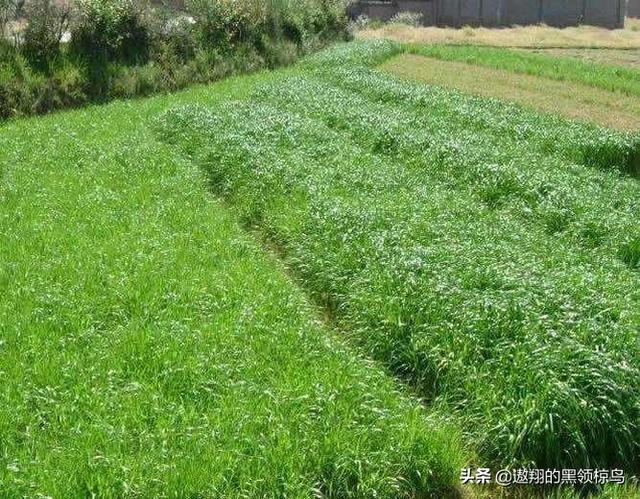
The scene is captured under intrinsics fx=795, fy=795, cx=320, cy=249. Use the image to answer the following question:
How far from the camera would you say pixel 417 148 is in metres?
14.0

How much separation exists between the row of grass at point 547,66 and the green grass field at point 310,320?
10888 mm

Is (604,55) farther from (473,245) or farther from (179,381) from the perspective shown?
(179,381)

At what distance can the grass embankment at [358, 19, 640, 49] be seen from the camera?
3766cm

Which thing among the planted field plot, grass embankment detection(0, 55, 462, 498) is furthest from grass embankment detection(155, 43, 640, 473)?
the planted field plot

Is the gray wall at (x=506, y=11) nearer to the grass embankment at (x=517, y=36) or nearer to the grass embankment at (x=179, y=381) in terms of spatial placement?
the grass embankment at (x=517, y=36)

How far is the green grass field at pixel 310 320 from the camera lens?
17.7ft

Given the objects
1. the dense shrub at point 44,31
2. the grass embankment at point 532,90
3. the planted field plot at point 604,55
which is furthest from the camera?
the planted field plot at point 604,55

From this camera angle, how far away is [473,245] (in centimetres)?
873

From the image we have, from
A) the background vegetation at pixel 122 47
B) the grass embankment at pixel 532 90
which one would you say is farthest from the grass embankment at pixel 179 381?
the grass embankment at pixel 532 90

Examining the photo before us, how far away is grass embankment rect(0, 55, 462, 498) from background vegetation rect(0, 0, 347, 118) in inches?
459

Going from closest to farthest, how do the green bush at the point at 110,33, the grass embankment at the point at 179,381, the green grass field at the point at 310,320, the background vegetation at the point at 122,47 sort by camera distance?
Result: the grass embankment at the point at 179,381
the green grass field at the point at 310,320
the background vegetation at the point at 122,47
the green bush at the point at 110,33

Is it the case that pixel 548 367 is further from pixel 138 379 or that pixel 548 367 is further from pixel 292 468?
pixel 138 379

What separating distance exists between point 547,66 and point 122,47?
13783 mm

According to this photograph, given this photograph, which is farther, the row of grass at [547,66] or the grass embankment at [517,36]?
the grass embankment at [517,36]
